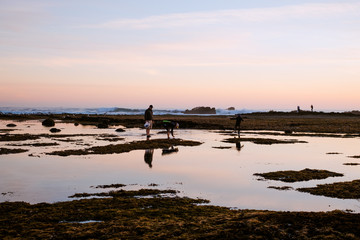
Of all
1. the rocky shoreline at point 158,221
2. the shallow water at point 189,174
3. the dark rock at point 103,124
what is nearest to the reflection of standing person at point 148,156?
the shallow water at point 189,174

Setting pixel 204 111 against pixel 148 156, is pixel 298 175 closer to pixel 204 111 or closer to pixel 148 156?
pixel 148 156

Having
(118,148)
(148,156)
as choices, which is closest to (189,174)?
(148,156)

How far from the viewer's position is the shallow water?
1279cm

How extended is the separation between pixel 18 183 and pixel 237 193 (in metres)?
9.30

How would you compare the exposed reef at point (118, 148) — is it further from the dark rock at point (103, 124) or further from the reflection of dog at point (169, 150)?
the dark rock at point (103, 124)

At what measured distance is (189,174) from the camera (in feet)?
58.0

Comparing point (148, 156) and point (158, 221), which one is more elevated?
point (148, 156)

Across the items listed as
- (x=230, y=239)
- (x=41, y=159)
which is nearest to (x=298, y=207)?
(x=230, y=239)

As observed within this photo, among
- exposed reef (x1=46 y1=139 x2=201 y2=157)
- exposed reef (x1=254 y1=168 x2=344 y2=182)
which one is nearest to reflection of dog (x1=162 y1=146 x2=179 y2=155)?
exposed reef (x1=46 y1=139 x2=201 y2=157)

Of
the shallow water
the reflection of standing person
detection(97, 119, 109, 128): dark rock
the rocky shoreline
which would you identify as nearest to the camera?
the rocky shoreline

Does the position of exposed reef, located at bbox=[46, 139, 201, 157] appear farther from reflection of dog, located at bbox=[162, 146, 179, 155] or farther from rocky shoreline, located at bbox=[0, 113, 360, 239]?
rocky shoreline, located at bbox=[0, 113, 360, 239]

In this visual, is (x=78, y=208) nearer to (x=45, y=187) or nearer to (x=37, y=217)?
(x=37, y=217)

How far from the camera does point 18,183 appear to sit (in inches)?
599

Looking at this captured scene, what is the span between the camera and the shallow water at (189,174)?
12.8m
